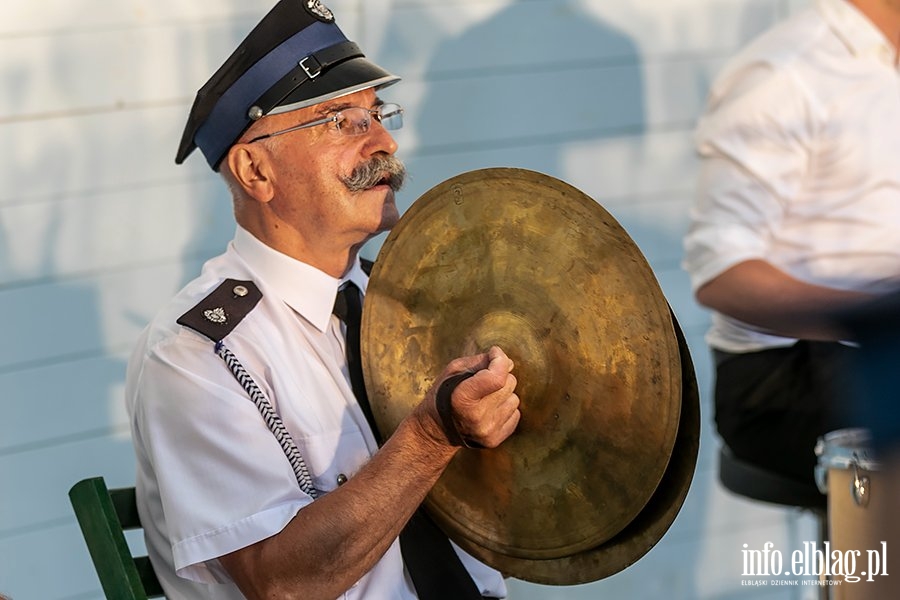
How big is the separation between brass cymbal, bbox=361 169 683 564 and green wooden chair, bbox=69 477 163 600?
425 millimetres

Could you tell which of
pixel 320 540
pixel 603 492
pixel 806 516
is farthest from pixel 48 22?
pixel 806 516

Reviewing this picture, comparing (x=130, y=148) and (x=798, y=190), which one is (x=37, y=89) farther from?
(x=798, y=190)

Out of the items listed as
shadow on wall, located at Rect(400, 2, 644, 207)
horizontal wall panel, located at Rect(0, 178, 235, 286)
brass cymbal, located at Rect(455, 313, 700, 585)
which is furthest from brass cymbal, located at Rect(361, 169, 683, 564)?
shadow on wall, located at Rect(400, 2, 644, 207)

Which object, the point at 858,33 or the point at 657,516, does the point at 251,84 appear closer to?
the point at 657,516

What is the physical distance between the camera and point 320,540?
76.3 inches

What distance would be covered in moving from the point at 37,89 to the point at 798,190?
5.37 feet

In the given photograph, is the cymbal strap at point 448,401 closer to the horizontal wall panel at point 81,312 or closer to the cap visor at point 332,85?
the cap visor at point 332,85

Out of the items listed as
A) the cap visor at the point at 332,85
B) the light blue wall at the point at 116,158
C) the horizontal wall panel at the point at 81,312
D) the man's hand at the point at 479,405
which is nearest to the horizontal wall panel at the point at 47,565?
the light blue wall at the point at 116,158

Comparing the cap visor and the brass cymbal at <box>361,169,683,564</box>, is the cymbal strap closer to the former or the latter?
the brass cymbal at <box>361,169,683,564</box>

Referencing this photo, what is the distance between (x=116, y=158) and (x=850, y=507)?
172 cm

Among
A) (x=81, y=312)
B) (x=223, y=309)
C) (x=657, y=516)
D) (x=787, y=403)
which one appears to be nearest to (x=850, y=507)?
(x=787, y=403)

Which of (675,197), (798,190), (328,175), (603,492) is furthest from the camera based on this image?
(675,197)

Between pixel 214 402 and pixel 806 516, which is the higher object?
pixel 214 402

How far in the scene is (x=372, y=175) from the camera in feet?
7.49
